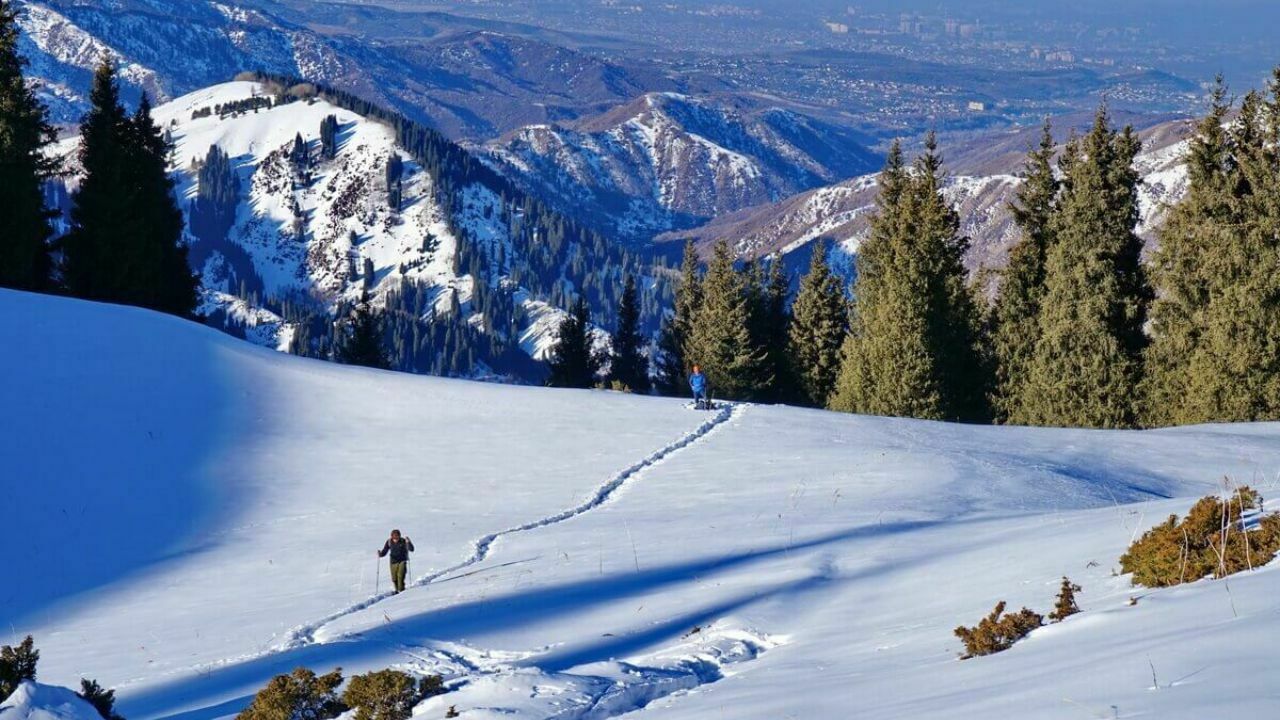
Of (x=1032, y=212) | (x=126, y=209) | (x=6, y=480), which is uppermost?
(x=126, y=209)

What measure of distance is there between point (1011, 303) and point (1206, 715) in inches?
1959

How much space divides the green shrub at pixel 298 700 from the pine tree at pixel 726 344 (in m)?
51.1

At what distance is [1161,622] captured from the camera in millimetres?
11422

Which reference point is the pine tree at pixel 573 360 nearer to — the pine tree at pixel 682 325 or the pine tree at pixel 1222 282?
the pine tree at pixel 682 325

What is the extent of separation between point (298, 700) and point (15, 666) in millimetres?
3055

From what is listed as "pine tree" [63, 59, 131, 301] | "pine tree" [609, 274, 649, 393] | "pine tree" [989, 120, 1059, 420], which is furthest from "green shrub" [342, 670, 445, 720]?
"pine tree" [609, 274, 649, 393]

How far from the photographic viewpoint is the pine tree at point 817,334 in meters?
65.8

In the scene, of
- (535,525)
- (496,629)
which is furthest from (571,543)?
(496,629)

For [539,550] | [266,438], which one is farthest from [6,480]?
[539,550]

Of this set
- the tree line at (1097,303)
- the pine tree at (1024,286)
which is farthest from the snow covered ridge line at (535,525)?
the pine tree at (1024,286)

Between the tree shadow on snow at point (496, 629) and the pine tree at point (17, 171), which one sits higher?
the pine tree at point (17, 171)

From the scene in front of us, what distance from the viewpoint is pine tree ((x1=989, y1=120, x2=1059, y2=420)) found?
54.6 meters

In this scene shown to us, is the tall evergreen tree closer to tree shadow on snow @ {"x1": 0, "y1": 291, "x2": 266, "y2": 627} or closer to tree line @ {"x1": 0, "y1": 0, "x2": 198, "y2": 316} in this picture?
tree line @ {"x1": 0, "y1": 0, "x2": 198, "y2": 316}

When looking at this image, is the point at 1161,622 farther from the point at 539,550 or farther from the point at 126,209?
the point at 126,209
